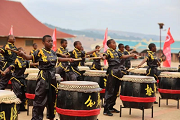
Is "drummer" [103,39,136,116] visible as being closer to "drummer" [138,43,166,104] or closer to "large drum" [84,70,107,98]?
"large drum" [84,70,107,98]

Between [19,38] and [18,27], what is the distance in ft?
3.58

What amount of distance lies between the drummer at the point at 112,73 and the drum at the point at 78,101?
2.32 m

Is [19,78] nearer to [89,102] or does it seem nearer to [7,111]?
[89,102]

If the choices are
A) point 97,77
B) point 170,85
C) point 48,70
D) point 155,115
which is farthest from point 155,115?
point 48,70

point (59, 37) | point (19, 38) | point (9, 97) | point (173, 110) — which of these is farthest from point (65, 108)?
point (59, 37)

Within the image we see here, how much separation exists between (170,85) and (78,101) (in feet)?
15.0

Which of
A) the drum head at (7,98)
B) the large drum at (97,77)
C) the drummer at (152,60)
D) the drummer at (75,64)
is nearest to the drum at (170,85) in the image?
the drummer at (152,60)

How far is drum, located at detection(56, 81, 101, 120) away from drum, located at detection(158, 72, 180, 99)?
4.16m

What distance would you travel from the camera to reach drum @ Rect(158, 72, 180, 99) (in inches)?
409

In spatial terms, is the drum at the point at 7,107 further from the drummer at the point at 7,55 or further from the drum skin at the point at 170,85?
the drum skin at the point at 170,85

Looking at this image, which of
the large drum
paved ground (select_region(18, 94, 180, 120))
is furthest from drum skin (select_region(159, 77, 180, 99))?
the large drum

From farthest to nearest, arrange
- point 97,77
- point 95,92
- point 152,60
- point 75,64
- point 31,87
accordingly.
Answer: point 152,60 → point 75,64 → point 97,77 → point 31,87 → point 95,92

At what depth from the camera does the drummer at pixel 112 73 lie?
9102mm

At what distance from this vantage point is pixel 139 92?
27.9 feet
